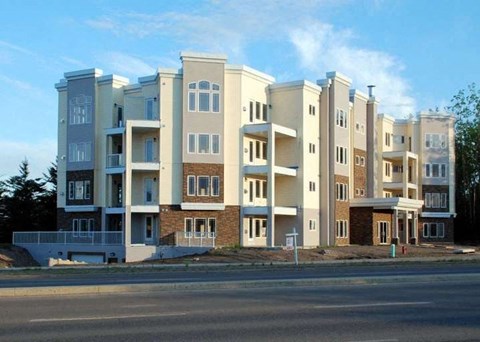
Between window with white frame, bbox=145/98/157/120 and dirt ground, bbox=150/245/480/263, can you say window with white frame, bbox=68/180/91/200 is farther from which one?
dirt ground, bbox=150/245/480/263

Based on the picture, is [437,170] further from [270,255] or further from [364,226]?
[270,255]

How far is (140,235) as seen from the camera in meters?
49.6

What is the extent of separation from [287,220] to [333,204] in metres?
4.48

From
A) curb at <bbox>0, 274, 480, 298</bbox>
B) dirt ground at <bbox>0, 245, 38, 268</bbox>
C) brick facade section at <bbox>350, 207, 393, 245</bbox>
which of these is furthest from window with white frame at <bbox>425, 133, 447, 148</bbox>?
curb at <bbox>0, 274, 480, 298</bbox>

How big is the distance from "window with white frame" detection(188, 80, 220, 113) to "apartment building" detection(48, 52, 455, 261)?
71 mm

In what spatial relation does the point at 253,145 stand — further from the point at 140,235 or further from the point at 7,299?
the point at 7,299


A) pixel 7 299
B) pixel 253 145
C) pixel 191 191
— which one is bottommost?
pixel 7 299

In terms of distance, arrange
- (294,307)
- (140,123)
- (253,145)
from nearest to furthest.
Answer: (294,307) < (140,123) < (253,145)

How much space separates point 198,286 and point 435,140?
5592cm

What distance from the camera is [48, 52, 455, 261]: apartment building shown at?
158ft

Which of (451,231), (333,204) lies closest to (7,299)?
(333,204)

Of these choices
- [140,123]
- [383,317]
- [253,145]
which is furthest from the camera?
[253,145]

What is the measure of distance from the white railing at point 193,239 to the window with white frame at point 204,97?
8.74 m

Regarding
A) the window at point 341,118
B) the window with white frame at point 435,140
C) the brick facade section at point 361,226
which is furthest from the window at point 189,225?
the window with white frame at point 435,140
